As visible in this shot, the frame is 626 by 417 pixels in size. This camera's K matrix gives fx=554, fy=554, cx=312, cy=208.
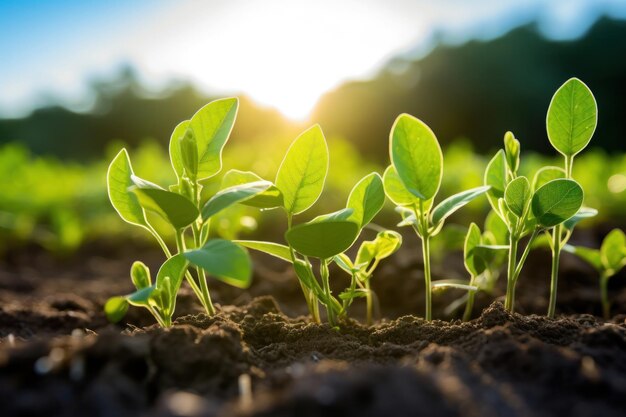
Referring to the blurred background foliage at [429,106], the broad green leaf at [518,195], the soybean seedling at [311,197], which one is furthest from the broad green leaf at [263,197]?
the blurred background foliage at [429,106]

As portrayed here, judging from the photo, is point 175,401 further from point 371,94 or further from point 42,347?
point 371,94

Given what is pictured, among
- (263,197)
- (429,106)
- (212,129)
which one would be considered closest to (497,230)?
(263,197)

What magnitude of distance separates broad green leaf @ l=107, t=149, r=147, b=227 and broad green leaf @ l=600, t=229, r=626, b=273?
138cm

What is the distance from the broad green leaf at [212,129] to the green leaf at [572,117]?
0.78 meters

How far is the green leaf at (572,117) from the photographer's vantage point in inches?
52.4

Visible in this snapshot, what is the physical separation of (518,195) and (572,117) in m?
0.27

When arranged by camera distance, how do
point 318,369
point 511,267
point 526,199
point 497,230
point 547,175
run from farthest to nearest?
point 497,230
point 547,175
point 511,267
point 526,199
point 318,369

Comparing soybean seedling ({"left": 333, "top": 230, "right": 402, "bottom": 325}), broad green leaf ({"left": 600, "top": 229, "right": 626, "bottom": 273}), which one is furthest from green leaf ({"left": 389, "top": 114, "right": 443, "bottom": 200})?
broad green leaf ({"left": 600, "top": 229, "right": 626, "bottom": 273})

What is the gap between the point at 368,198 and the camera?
1.34 m

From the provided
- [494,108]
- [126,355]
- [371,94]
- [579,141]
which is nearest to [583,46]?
[494,108]

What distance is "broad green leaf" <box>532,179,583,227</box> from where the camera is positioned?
1.23 meters

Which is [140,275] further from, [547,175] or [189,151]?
[547,175]

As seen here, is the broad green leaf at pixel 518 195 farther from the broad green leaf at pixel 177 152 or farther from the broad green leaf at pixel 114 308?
the broad green leaf at pixel 114 308

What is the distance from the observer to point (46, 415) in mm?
820
